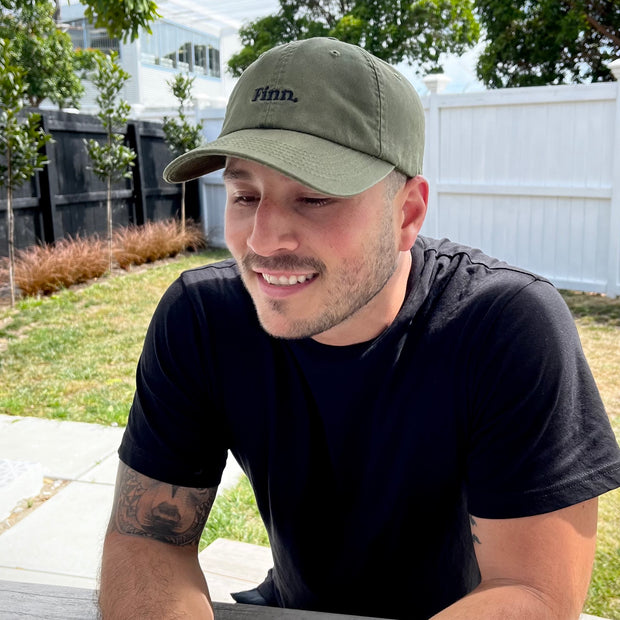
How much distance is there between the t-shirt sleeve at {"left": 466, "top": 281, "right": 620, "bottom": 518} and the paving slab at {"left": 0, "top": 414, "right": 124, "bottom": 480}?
2.79 m

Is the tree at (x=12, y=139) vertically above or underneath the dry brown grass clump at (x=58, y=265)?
above

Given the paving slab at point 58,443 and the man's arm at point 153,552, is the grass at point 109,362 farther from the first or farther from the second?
the man's arm at point 153,552

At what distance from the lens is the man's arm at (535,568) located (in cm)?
110

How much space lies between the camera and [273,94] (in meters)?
1.36

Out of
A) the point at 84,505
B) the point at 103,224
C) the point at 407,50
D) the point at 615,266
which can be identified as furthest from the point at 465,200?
the point at 407,50

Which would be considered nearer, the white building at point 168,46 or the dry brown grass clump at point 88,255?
the dry brown grass clump at point 88,255

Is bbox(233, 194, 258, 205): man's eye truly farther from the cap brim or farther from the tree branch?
the tree branch

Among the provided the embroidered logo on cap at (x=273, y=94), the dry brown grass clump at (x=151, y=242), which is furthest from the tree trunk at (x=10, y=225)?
the embroidered logo on cap at (x=273, y=94)

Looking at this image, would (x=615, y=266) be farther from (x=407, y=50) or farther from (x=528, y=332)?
(x=407, y=50)

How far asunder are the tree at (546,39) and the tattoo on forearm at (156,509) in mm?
13458

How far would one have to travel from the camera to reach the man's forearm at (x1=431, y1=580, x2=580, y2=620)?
1083 mm

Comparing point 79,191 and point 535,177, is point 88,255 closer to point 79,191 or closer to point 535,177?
point 79,191

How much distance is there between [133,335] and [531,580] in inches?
218

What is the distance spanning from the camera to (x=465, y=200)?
8.27 metres
